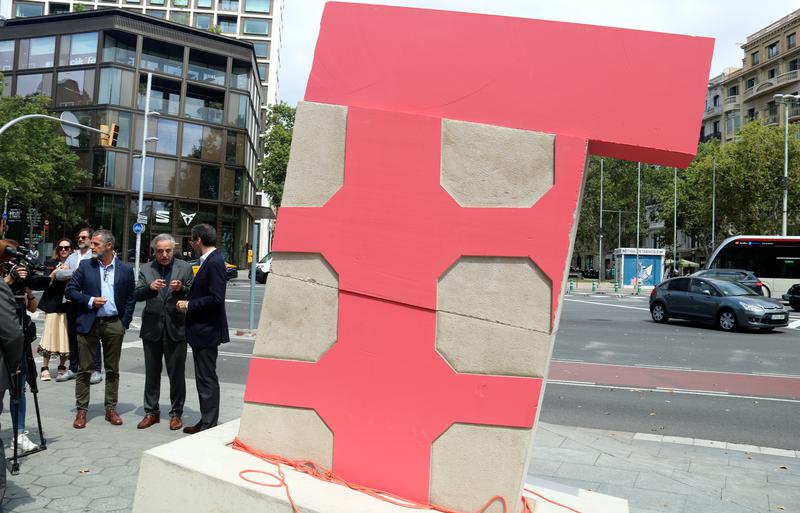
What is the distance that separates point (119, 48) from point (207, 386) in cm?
3922

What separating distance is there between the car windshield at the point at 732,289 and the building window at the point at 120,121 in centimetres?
3378

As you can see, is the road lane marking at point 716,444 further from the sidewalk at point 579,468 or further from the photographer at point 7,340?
the photographer at point 7,340

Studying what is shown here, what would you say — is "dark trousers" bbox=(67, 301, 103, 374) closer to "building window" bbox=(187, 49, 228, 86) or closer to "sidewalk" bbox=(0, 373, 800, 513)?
"sidewalk" bbox=(0, 373, 800, 513)

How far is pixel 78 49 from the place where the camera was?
1531 inches

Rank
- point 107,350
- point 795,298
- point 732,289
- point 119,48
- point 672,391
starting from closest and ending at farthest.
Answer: point 107,350
point 672,391
point 732,289
point 795,298
point 119,48

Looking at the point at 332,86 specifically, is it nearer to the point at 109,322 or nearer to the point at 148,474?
the point at 148,474

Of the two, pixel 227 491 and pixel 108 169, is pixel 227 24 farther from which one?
pixel 227 491

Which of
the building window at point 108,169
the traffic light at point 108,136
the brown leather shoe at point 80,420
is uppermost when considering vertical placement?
the building window at point 108,169

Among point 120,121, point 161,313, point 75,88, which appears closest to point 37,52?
point 75,88

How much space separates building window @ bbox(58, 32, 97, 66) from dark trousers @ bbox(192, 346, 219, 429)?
128 feet

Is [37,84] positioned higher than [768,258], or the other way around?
[37,84]

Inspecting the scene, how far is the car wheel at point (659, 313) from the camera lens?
18.5m

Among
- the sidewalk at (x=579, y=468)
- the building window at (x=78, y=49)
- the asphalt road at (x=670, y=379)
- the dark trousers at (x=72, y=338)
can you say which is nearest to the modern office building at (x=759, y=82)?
the asphalt road at (x=670, y=379)

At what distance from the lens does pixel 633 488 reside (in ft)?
14.8
